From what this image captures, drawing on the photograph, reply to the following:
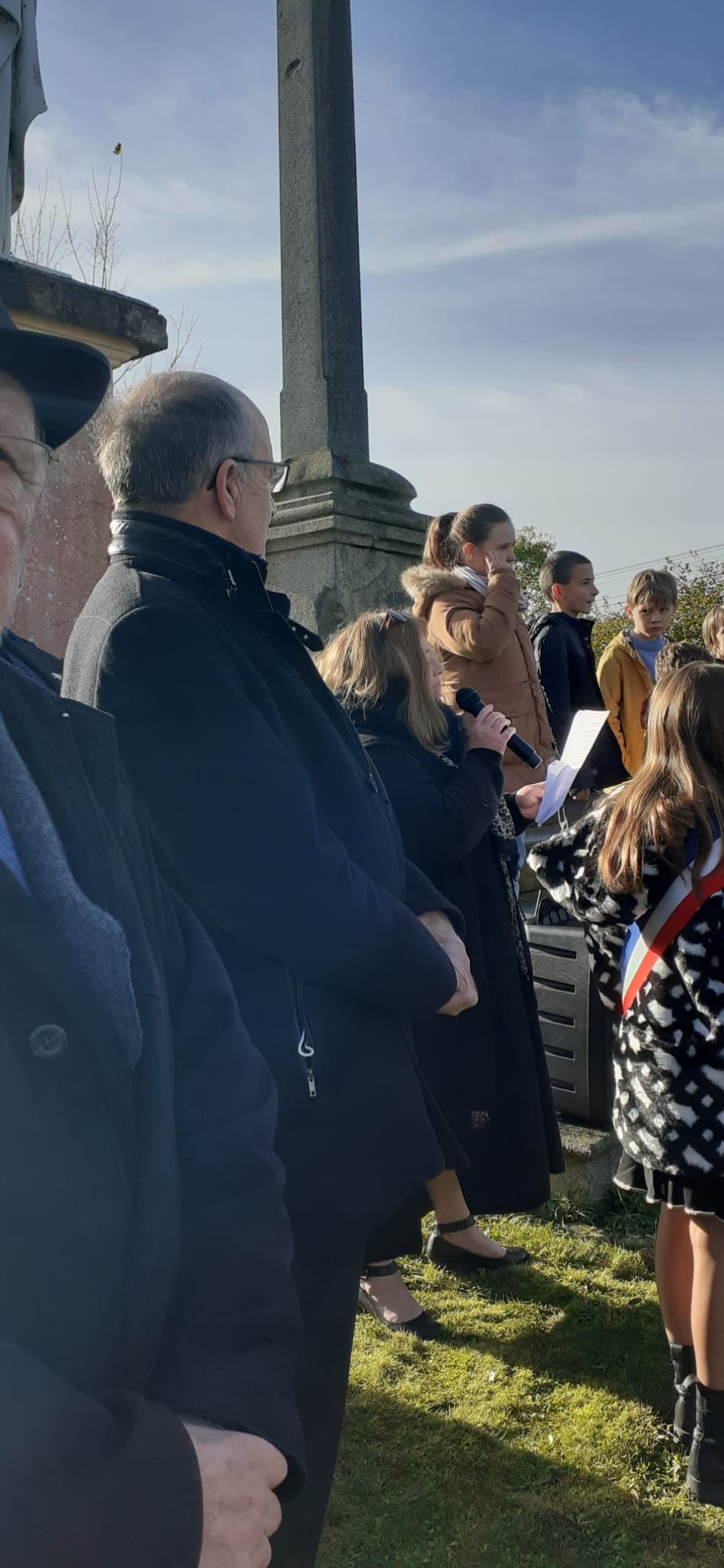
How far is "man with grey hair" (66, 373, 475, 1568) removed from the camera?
1730 millimetres

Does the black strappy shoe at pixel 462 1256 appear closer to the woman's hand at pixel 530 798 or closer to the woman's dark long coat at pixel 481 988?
the woman's dark long coat at pixel 481 988

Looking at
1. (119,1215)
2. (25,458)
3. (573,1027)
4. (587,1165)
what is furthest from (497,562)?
(119,1215)

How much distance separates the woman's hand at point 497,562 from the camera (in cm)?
439

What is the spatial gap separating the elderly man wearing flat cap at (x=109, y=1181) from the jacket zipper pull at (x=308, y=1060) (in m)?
0.34

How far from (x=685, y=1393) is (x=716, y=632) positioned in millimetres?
2956

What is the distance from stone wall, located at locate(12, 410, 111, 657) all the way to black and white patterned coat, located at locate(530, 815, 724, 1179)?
1278mm

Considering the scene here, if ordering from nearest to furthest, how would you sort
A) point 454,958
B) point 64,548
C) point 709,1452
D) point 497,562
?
1. point 454,958
2. point 64,548
3. point 709,1452
4. point 497,562

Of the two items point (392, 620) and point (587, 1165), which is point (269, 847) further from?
point (587, 1165)

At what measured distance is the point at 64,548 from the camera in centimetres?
238

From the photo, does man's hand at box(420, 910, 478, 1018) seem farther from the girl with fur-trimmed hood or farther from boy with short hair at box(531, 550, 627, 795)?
boy with short hair at box(531, 550, 627, 795)

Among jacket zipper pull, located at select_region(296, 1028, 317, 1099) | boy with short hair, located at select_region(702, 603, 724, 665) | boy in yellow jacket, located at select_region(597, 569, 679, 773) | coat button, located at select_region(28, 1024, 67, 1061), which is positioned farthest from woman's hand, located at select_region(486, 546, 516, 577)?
coat button, located at select_region(28, 1024, 67, 1061)

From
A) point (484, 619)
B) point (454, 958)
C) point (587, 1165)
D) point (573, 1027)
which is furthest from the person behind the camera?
point (484, 619)

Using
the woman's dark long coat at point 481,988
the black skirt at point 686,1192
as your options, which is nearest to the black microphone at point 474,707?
the woman's dark long coat at point 481,988

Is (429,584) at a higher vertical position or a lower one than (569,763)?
higher
